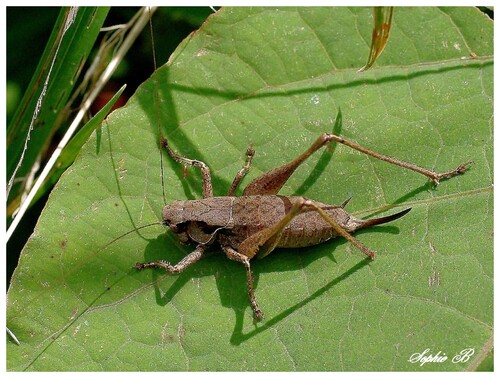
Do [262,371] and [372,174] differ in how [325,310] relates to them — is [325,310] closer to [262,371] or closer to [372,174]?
[262,371]

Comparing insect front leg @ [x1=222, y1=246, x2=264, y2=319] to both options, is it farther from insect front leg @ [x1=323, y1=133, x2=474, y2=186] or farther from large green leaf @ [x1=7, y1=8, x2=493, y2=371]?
insect front leg @ [x1=323, y1=133, x2=474, y2=186]

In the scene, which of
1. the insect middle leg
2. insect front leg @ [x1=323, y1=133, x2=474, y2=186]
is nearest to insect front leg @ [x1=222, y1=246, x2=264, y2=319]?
the insect middle leg

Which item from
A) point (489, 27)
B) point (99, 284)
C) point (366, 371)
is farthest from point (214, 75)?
point (366, 371)

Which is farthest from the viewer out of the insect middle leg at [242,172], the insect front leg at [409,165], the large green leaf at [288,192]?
the insect middle leg at [242,172]

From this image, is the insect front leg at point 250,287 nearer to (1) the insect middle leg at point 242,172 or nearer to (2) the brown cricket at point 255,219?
(2) the brown cricket at point 255,219

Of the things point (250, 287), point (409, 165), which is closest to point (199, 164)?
point (250, 287)

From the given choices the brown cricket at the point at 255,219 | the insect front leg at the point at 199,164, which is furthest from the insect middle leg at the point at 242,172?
the insect front leg at the point at 199,164

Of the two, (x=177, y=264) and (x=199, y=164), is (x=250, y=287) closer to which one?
(x=177, y=264)
